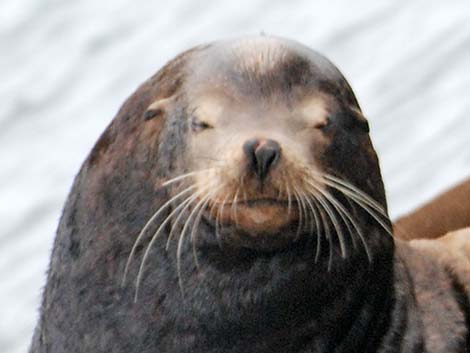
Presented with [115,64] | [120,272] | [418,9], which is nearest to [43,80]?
[115,64]

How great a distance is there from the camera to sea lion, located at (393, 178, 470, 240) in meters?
8.58

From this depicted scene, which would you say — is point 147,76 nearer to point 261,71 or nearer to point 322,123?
point 261,71

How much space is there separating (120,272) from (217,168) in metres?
0.81

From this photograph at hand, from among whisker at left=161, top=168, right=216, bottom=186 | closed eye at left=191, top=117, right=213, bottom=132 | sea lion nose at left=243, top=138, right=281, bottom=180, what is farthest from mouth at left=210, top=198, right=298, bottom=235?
closed eye at left=191, top=117, right=213, bottom=132

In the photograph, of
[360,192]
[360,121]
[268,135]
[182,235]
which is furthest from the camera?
[360,121]

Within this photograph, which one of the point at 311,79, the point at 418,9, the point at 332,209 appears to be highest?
the point at 418,9

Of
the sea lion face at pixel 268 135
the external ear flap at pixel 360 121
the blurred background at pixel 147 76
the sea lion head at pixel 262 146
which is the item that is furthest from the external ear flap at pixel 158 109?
the blurred background at pixel 147 76

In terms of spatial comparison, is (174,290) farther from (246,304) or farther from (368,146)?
(368,146)

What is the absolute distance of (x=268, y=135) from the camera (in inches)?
257

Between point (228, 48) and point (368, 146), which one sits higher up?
point (228, 48)

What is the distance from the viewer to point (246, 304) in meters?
6.88

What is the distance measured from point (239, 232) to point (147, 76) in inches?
381

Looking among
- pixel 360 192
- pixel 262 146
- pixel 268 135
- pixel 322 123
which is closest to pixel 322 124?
pixel 322 123

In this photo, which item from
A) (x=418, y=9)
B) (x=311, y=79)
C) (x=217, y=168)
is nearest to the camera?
(x=217, y=168)
